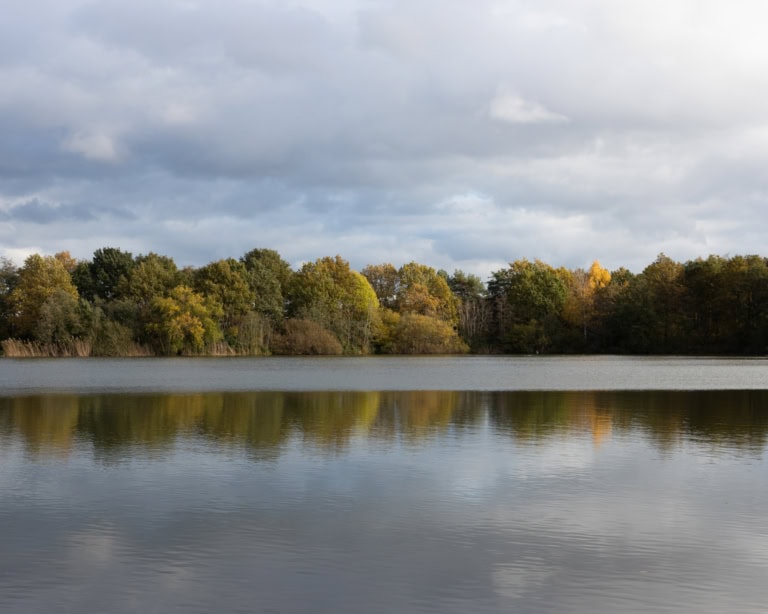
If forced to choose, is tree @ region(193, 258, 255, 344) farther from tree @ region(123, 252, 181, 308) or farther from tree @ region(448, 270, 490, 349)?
tree @ region(448, 270, 490, 349)

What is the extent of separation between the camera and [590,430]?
17.2 metres

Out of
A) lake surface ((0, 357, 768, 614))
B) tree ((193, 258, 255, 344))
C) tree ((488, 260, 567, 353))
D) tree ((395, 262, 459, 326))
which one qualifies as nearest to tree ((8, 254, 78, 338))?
tree ((193, 258, 255, 344))

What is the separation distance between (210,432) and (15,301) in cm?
6623

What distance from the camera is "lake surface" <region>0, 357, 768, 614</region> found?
679 cm

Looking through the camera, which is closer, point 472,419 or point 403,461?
point 403,461

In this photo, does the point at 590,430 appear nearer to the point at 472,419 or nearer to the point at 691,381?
the point at 472,419

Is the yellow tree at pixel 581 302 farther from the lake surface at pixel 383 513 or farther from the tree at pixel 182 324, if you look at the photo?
the lake surface at pixel 383 513

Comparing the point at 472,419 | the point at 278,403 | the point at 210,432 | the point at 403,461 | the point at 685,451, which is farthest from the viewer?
the point at 278,403

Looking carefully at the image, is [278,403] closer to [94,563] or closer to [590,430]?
[590,430]

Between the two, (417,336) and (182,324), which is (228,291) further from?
(417,336)

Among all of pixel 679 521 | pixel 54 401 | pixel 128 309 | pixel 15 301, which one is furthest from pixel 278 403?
pixel 15 301

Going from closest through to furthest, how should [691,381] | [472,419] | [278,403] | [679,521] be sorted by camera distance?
[679,521], [472,419], [278,403], [691,381]

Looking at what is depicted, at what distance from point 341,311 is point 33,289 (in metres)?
28.3

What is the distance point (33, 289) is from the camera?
7650 cm
